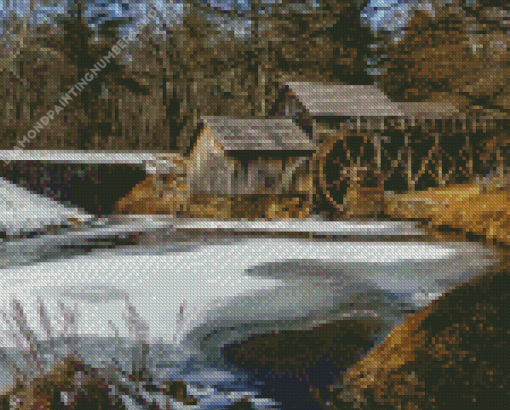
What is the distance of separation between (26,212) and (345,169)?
10.8 meters

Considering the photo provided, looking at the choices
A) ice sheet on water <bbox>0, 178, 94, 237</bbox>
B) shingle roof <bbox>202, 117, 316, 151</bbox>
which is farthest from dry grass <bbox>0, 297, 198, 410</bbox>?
ice sheet on water <bbox>0, 178, 94, 237</bbox>

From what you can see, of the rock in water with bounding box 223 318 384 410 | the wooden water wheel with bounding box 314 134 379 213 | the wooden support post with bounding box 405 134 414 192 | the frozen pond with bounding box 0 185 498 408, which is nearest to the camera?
the rock in water with bounding box 223 318 384 410

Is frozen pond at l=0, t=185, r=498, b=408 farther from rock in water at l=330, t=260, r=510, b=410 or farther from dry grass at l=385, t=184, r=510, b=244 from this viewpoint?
rock in water at l=330, t=260, r=510, b=410

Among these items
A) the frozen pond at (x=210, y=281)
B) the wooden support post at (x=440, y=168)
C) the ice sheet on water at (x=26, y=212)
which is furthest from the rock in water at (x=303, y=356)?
the wooden support post at (x=440, y=168)

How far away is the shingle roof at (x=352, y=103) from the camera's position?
23.1m

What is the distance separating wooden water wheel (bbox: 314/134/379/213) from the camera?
22.7 metres

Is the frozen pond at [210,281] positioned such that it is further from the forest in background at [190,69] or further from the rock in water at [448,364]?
the forest in background at [190,69]

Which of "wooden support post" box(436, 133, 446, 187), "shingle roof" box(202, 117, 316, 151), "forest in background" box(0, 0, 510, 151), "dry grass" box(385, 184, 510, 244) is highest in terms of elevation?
"forest in background" box(0, 0, 510, 151)

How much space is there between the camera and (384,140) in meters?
23.8

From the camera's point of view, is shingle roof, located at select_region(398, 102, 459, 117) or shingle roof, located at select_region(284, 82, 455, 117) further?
shingle roof, located at select_region(398, 102, 459, 117)

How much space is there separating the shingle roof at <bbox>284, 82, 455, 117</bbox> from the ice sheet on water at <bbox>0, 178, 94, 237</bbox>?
27.3ft

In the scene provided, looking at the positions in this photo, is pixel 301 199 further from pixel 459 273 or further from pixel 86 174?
pixel 459 273

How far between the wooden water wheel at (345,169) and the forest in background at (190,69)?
6870 millimetres

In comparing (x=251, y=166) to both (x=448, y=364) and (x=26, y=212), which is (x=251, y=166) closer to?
(x=26, y=212)
